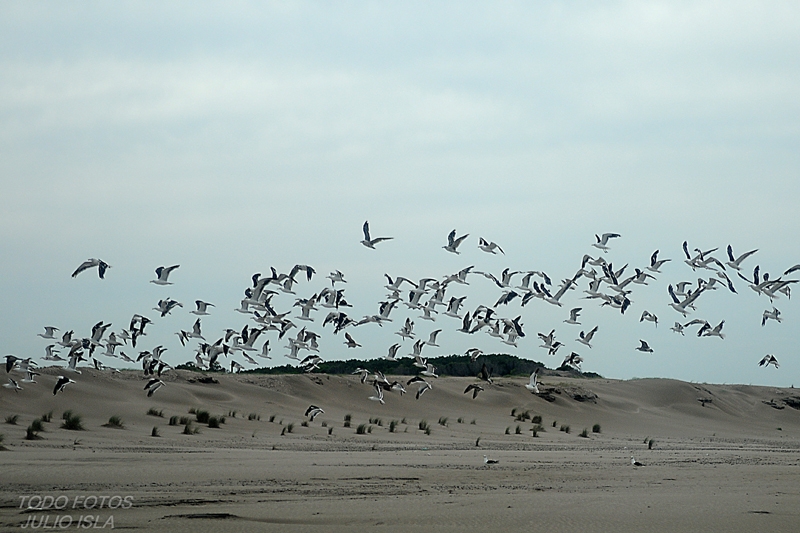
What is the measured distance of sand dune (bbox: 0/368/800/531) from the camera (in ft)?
32.1

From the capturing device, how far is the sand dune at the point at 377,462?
9.79 metres

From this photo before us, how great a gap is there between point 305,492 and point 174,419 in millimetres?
11921

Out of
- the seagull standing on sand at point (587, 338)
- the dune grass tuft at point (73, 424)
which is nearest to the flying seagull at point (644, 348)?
the seagull standing on sand at point (587, 338)

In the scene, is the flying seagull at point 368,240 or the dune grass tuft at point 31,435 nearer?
the dune grass tuft at point 31,435

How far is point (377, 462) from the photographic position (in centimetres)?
1591

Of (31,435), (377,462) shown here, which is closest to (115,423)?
(31,435)

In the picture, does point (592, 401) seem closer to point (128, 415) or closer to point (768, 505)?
point (128, 415)

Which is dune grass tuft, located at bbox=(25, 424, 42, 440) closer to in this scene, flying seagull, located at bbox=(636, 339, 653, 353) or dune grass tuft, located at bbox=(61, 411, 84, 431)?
dune grass tuft, located at bbox=(61, 411, 84, 431)

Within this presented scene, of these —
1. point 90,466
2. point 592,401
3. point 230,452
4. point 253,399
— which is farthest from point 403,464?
point 592,401

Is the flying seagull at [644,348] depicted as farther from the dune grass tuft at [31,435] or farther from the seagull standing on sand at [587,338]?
the dune grass tuft at [31,435]

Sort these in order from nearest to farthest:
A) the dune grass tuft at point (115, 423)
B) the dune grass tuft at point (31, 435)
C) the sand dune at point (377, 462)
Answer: the sand dune at point (377, 462) → the dune grass tuft at point (31, 435) → the dune grass tuft at point (115, 423)

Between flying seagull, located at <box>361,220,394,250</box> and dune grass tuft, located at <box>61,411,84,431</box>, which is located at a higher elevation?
flying seagull, located at <box>361,220,394,250</box>

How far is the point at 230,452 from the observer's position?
678 inches

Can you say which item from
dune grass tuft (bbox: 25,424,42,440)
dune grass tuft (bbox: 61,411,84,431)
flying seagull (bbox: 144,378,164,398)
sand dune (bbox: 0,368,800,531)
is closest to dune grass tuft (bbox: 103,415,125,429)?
sand dune (bbox: 0,368,800,531)
